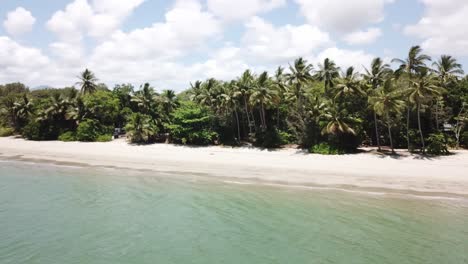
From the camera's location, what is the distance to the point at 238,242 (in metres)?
15.2

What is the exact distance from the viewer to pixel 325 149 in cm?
3444

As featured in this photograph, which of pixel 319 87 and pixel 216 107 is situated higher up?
pixel 319 87

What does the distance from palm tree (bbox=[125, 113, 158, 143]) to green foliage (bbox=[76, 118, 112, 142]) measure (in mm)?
6389

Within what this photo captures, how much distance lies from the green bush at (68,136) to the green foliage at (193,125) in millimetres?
15216

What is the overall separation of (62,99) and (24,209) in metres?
32.3

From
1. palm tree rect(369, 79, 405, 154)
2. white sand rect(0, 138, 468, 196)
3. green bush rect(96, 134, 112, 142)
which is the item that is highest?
palm tree rect(369, 79, 405, 154)

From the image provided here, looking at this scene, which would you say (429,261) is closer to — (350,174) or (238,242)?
(238,242)

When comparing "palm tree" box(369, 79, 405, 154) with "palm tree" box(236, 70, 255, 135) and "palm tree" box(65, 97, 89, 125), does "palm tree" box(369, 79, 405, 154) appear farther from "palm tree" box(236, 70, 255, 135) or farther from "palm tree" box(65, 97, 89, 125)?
"palm tree" box(65, 97, 89, 125)

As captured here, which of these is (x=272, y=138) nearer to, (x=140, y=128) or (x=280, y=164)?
(x=280, y=164)

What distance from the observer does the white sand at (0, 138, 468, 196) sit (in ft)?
82.2

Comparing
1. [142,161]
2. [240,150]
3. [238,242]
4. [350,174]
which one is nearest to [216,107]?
[240,150]

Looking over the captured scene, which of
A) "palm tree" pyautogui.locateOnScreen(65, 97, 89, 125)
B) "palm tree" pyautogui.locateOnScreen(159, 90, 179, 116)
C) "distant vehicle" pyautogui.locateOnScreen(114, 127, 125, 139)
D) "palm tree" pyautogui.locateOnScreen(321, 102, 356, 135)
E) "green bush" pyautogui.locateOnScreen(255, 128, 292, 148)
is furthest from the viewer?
"distant vehicle" pyautogui.locateOnScreen(114, 127, 125, 139)

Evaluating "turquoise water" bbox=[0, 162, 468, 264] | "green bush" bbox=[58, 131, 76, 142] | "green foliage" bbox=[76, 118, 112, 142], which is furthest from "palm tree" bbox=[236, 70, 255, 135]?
"green bush" bbox=[58, 131, 76, 142]

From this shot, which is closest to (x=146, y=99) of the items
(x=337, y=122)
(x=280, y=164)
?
(x=280, y=164)
